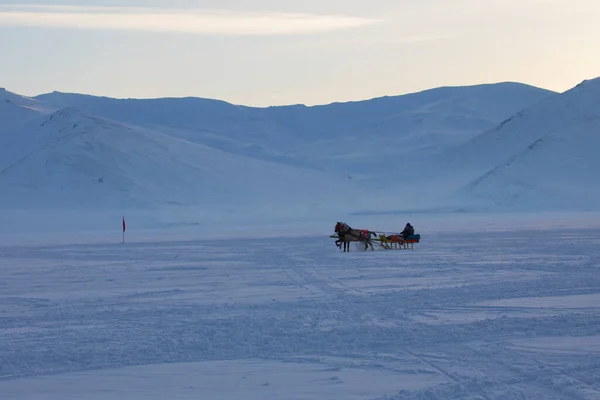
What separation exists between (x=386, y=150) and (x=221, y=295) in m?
112

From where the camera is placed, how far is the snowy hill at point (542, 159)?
80500 millimetres

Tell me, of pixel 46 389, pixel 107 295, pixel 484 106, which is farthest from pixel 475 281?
pixel 484 106

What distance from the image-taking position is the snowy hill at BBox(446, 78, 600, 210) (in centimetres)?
8050

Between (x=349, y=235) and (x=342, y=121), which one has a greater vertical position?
(x=342, y=121)

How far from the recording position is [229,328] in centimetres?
1235

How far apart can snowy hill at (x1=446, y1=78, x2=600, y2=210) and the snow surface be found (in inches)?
2313

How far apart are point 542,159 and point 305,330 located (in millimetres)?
81489

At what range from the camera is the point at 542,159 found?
90562 millimetres

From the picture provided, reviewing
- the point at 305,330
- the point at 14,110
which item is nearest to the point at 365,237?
the point at 305,330

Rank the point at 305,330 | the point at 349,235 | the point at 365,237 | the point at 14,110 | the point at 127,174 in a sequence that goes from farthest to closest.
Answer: the point at 14,110, the point at 127,174, the point at 365,237, the point at 349,235, the point at 305,330

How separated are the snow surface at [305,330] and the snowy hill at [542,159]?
5876 centimetres

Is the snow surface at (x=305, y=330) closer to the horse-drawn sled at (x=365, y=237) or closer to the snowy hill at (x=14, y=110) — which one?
the horse-drawn sled at (x=365, y=237)

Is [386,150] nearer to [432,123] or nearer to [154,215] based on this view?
[432,123]

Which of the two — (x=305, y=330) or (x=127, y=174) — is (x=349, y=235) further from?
(x=127, y=174)
